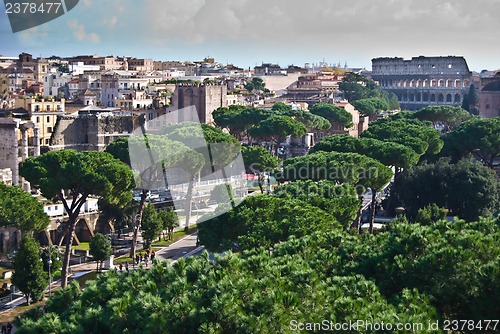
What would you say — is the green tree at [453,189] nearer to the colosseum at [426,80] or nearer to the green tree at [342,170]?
the green tree at [342,170]

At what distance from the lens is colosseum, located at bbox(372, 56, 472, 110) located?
109812 millimetres

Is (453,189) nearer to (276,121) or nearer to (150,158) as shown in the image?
(150,158)

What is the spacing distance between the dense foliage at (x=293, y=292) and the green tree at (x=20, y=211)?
10960 mm

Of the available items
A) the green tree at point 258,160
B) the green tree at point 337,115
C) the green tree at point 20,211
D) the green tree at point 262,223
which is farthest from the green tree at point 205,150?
the green tree at point 337,115

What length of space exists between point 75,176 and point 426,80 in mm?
95174

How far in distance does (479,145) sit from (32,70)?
51672mm

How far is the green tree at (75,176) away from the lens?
83.7 ft

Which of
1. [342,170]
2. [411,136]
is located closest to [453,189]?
[342,170]

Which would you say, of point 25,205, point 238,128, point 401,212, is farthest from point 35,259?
point 238,128

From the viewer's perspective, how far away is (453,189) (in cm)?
3512

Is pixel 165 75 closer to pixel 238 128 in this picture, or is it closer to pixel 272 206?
pixel 238 128

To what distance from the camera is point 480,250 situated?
1420 cm

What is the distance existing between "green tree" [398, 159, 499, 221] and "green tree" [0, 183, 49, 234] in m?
17.8

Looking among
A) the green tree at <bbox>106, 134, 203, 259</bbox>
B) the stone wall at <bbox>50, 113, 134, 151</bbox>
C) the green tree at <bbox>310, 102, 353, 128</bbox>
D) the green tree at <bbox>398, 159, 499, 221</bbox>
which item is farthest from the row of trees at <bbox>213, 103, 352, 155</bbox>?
the green tree at <bbox>106, 134, 203, 259</bbox>
